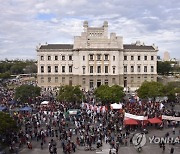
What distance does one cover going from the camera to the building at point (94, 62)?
8494 cm

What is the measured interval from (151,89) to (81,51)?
30.6 metres

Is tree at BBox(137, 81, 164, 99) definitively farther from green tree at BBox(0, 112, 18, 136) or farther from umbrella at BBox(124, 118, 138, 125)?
green tree at BBox(0, 112, 18, 136)

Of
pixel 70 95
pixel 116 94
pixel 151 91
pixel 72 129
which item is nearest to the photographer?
pixel 72 129

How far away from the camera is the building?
84938 millimetres

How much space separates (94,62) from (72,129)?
4826cm

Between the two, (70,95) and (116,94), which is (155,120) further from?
(70,95)

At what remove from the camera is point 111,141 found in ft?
106

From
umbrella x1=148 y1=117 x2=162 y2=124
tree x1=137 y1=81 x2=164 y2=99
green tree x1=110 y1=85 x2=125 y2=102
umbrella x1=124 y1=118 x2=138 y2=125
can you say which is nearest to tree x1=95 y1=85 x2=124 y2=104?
green tree x1=110 y1=85 x2=125 y2=102

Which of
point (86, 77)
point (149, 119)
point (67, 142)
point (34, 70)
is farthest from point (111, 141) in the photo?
point (34, 70)

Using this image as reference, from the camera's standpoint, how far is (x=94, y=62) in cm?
8500

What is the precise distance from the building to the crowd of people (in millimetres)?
35366

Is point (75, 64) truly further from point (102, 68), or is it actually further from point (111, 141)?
point (111, 141)

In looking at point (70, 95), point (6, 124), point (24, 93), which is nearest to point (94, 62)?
point (24, 93)

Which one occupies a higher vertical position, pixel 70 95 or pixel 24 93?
pixel 24 93
